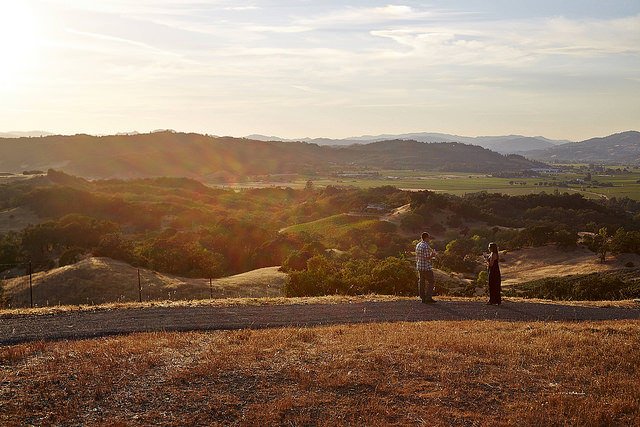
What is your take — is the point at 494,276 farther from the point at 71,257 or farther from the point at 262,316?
the point at 71,257

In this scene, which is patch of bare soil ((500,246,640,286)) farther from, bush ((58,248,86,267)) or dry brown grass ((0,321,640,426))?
dry brown grass ((0,321,640,426))

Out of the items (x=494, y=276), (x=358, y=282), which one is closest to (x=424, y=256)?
(x=494, y=276)

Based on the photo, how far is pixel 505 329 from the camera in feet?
39.1

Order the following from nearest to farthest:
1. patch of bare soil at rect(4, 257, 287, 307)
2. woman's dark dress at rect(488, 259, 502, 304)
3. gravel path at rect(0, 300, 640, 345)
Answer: gravel path at rect(0, 300, 640, 345)
woman's dark dress at rect(488, 259, 502, 304)
patch of bare soil at rect(4, 257, 287, 307)

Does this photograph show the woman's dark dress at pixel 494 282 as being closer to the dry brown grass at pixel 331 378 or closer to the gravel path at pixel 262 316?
the gravel path at pixel 262 316

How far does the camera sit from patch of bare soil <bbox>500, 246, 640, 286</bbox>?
40.2m

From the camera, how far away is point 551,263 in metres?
46.3

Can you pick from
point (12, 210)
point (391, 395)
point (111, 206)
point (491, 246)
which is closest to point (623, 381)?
point (391, 395)

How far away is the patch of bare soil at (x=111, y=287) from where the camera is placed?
24781 millimetres

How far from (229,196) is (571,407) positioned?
92.5 meters

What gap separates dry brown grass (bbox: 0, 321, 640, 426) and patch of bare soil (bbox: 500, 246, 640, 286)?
3061 centimetres

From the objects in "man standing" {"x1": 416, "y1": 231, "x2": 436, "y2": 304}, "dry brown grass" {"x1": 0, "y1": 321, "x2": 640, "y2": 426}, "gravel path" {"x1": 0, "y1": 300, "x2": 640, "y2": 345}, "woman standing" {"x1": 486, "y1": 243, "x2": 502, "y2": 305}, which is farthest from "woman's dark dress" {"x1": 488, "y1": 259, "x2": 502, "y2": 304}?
"dry brown grass" {"x1": 0, "y1": 321, "x2": 640, "y2": 426}

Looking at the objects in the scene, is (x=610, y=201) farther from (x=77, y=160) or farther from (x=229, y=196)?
(x=77, y=160)

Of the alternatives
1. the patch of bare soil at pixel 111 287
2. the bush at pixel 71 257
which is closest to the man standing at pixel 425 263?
the patch of bare soil at pixel 111 287
